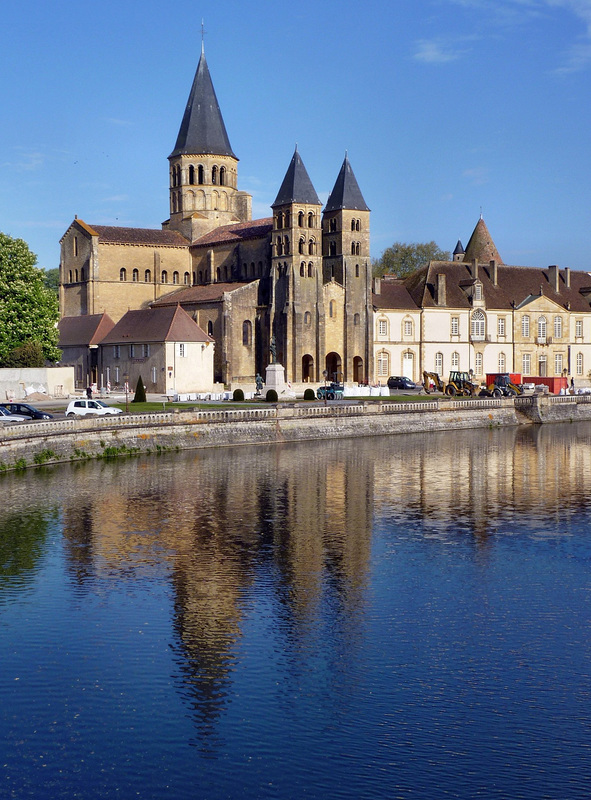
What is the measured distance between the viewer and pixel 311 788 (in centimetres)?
1481

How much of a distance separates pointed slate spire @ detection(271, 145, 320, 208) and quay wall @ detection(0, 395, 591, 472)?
2524 centimetres

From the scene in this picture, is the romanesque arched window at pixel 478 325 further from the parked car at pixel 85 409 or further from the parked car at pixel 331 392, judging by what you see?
the parked car at pixel 85 409

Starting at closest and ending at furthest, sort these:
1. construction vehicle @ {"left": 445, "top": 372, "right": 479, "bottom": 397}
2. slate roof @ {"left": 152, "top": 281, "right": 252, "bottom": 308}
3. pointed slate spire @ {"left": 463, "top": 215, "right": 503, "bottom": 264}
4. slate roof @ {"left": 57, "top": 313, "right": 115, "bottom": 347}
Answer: construction vehicle @ {"left": 445, "top": 372, "right": 479, "bottom": 397} → slate roof @ {"left": 57, "top": 313, "right": 115, "bottom": 347} → slate roof @ {"left": 152, "top": 281, "right": 252, "bottom": 308} → pointed slate spire @ {"left": 463, "top": 215, "right": 503, "bottom": 264}

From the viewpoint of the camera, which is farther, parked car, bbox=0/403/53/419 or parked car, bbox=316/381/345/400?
parked car, bbox=316/381/345/400

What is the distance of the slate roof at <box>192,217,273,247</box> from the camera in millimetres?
88781

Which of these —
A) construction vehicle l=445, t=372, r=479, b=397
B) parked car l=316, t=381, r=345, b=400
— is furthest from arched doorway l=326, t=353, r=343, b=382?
parked car l=316, t=381, r=345, b=400

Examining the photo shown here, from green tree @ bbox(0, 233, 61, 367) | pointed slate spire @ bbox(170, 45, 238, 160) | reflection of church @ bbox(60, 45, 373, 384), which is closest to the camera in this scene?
green tree @ bbox(0, 233, 61, 367)

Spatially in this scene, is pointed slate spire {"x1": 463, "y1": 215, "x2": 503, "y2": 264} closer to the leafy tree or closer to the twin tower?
the twin tower

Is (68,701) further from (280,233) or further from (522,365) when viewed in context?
(522,365)

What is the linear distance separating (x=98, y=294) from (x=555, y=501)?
197 ft

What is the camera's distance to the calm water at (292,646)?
15.4m

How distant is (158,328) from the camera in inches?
3061

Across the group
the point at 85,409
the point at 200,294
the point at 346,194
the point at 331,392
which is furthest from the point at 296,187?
the point at 85,409

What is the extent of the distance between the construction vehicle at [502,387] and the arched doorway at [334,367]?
12.7m
